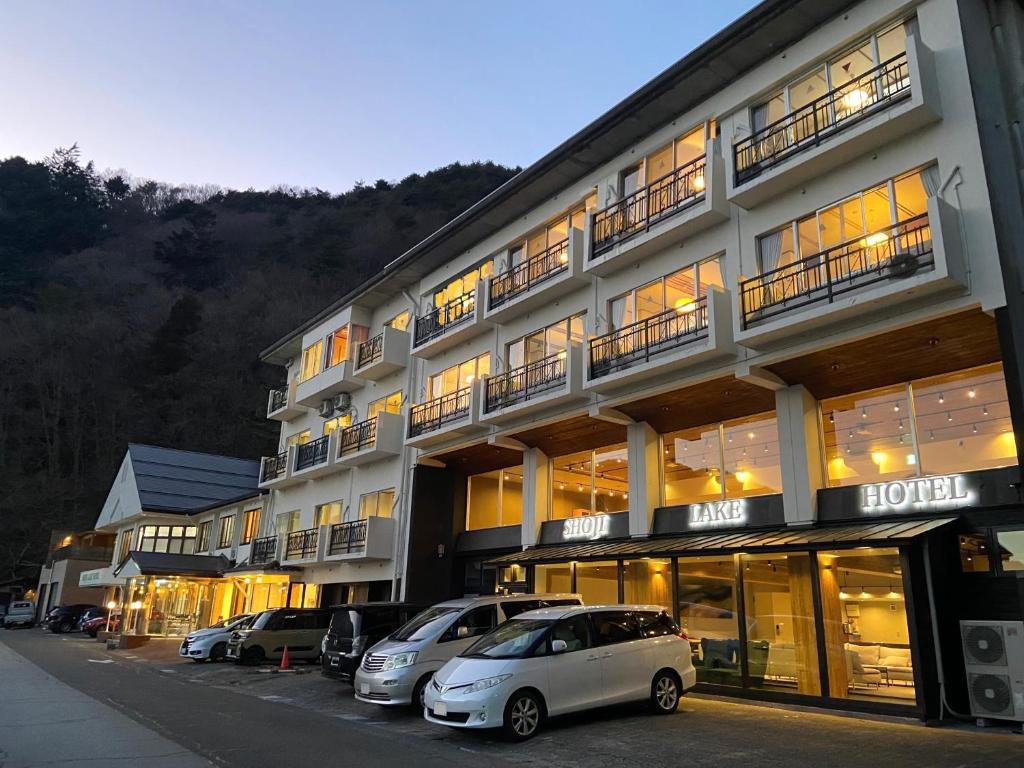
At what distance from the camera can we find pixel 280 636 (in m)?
22.5

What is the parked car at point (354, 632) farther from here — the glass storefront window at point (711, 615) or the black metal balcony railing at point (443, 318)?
the black metal balcony railing at point (443, 318)

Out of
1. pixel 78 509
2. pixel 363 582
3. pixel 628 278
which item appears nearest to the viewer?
pixel 628 278

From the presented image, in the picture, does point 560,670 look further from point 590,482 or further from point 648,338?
point 590,482

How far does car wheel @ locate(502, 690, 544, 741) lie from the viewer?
9766 mm

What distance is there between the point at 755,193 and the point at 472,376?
1097 centimetres

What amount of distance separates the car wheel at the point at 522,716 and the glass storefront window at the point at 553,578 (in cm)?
822

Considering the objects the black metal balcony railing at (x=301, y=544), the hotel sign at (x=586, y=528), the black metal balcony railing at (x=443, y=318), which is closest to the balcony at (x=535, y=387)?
the hotel sign at (x=586, y=528)

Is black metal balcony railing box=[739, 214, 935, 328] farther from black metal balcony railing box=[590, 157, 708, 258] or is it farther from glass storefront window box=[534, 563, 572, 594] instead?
glass storefront window box=[534, 563, 572, 594]

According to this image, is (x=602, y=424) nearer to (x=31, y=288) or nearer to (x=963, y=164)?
(x=963, y=164)

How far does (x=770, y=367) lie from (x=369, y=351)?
17.3m

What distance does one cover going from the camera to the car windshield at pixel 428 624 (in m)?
13.3

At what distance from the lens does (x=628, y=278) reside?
1795 cm

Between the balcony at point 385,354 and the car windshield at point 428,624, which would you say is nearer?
the car windshield at point 428,624

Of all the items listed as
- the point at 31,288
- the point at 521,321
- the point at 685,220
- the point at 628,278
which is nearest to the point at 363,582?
the point at 521,321
